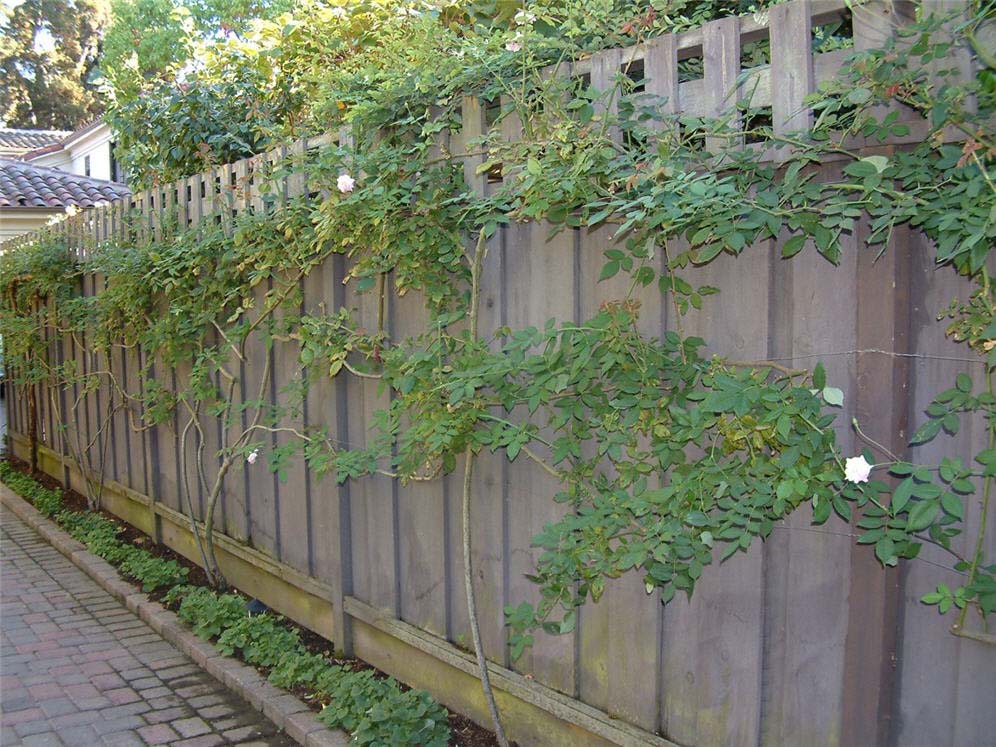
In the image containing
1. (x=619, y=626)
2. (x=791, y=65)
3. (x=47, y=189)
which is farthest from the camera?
Result: (x=47, y=189)

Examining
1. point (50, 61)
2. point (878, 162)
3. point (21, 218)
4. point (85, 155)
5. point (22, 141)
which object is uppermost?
point (50, 61)

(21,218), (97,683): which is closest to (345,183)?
(97,683)

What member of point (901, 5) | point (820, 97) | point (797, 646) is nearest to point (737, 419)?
point (797, 646)

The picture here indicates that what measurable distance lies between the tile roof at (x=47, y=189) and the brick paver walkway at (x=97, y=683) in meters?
10.0

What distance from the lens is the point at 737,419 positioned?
7.68 feet

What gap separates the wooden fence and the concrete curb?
42 cm

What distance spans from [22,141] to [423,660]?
3316 centimetres

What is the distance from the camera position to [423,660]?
152 inches

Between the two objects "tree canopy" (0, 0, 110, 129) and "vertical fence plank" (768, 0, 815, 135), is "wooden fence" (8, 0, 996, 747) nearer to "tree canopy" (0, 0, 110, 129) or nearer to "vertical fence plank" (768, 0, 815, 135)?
"vertical fence plank" (768, 0, 815, 135)

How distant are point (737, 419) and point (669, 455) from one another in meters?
0.27

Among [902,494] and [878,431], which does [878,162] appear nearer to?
[878,431]

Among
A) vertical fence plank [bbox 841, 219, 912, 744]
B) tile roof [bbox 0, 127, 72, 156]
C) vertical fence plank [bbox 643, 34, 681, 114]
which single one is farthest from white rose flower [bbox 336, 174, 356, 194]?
tile roof [bbox 0, 127, 72, 156]

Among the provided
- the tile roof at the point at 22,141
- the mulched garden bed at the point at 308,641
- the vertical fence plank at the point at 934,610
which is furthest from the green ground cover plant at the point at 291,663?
the tile roof at the point at 22,141

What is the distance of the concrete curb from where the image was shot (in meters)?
3.74
